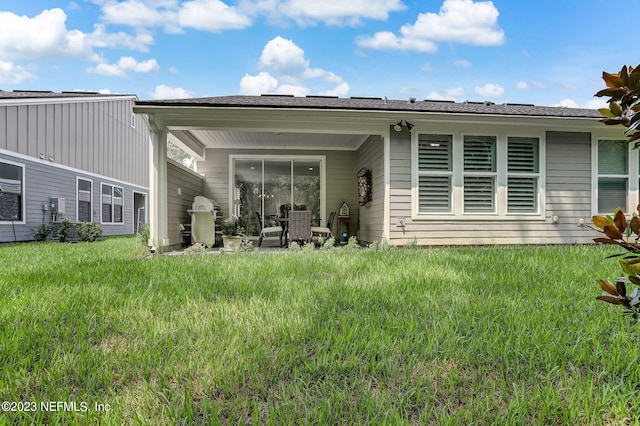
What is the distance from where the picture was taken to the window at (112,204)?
1516cm

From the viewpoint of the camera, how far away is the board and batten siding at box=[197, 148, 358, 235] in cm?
1007

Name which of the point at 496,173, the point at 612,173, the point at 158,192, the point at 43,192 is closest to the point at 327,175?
the point at 496,173

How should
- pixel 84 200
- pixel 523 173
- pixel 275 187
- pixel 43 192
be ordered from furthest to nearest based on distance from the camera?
pixel 84 200 < pixel 43 192 < pixel 275 187 < pixel 523 173

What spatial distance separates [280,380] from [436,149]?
657cm

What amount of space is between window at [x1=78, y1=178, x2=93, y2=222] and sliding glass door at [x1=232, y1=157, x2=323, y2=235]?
7.26 meters

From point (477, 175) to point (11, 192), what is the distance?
12.2 meters

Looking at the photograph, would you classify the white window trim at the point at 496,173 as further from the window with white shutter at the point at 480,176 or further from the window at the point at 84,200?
the window at the point at 84,200

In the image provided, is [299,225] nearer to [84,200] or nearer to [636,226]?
[636,226]

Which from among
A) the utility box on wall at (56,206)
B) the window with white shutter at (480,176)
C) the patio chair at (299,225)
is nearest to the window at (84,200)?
the utility box on wall at (56,206)

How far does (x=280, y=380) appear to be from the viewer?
1512 millimetres

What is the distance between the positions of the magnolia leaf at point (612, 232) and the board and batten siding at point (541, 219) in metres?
6.12

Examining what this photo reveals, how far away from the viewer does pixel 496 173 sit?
7.21 metres

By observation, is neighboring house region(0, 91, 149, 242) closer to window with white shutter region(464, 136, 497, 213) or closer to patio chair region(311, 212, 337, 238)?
patio chair region(311, 212, 337, 238)

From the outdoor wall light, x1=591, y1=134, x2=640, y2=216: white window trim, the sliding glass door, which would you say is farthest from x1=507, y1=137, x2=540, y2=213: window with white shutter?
the sliding glass door
